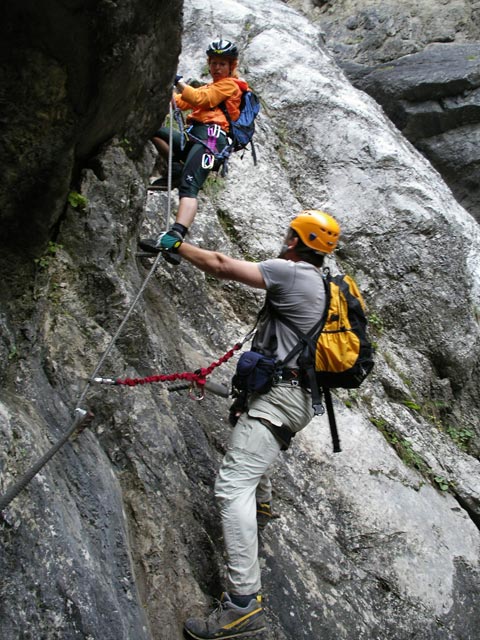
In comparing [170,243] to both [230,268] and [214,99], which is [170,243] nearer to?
[230,268]

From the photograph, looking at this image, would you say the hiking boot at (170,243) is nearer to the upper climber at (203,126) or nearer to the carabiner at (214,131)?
the upper climber at (203,126)

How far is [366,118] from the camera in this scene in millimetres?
11508

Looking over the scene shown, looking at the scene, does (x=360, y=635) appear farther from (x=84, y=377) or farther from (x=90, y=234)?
(x=90, y=234)

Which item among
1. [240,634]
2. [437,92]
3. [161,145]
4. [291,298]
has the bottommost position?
[240,634]

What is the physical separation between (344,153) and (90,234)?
6711 mm

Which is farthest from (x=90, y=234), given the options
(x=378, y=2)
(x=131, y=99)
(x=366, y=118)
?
(x=378, y=2)

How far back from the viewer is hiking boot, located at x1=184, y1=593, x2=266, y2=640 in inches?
181

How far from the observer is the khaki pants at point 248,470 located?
4.74m

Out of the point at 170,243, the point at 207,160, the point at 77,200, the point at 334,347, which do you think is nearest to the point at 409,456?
the point at 334,347

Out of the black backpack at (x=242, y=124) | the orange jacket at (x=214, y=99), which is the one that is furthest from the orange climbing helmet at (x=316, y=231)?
the orange jacket at (x=214, y=99)

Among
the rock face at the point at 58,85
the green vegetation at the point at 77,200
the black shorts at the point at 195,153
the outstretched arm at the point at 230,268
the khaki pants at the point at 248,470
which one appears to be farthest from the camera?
the black shorts at the point at 195,153

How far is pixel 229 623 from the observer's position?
4.64m

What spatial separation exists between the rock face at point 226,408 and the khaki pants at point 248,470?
0.51m

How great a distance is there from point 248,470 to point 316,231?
2002mm
